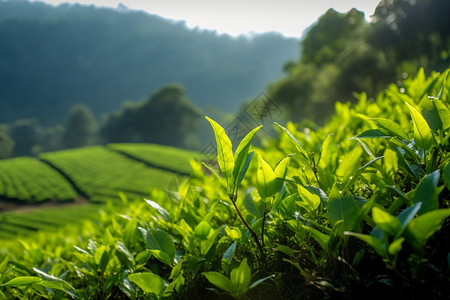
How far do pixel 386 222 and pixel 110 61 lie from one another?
11006cm

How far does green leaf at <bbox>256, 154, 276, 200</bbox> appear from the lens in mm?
591

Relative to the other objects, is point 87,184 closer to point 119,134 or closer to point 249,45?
point 119,134

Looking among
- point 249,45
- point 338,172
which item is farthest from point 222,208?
point 249,45

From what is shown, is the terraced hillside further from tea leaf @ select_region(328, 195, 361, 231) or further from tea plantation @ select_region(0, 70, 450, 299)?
tea leaf @ select_region(328, 195, 361, 231)

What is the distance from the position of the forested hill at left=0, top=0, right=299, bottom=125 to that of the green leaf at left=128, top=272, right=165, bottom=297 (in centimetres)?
9023

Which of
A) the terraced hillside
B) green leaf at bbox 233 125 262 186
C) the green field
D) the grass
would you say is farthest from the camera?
the grass

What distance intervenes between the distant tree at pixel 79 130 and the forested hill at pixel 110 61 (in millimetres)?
19902

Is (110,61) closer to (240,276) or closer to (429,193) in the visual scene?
(240,276)

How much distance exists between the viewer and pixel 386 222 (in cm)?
44

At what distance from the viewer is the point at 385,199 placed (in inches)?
25.7

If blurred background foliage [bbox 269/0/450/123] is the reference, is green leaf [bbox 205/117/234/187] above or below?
below

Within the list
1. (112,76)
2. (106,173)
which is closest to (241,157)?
(106,173)

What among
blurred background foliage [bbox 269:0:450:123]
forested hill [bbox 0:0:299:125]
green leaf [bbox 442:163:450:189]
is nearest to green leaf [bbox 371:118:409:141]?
green leaf [bbox 442:163:450:189]

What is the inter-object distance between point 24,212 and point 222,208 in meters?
24.7
